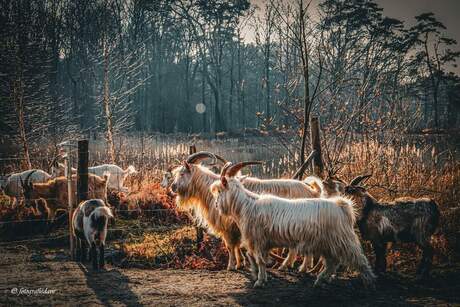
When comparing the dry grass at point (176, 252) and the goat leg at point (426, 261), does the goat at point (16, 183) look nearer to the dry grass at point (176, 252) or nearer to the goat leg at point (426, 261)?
the dry grass at point (176, 252)

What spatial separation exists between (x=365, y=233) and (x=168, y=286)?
9.33ft

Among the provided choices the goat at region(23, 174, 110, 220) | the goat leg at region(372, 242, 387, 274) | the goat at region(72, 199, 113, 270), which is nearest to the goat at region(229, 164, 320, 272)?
the goat leg at region(372, 242, 387, 274)

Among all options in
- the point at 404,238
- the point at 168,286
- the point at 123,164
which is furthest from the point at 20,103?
the point at 404,238

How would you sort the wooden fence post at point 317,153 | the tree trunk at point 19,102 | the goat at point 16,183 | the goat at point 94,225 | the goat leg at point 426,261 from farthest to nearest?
1. the tree trunk at point 19,102
2. the goat at point 16,183
3. the wooden fence post at point 317,153
4. the goat at point 94,225
5. the goat leg at point 426,261

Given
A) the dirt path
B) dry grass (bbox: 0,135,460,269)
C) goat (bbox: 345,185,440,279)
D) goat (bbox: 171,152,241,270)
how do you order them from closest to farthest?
the dirt path → goat (bbox: 345,185,440,279) → dry grass (bbox: 0,135,460,269) → goat (bbox: 171,152,241,270)

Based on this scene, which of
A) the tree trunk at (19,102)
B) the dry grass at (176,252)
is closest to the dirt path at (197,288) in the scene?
the dry grass at (176,252)

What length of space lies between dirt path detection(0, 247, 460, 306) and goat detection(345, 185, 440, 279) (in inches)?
12.4

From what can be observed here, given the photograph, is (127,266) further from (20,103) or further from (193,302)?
(20,103)

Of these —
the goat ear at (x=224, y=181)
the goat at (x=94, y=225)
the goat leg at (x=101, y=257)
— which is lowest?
the goat leg at (x=101, y=257)

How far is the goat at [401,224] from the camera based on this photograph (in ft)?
18.9

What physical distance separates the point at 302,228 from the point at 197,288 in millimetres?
1565

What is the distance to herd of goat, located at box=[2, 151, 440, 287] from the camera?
5.26m

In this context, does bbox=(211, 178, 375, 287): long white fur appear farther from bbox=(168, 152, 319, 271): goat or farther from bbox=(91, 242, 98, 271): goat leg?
bbox=(91, 242, 98, 271): goat leg

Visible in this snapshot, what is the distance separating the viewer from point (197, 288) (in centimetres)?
546
